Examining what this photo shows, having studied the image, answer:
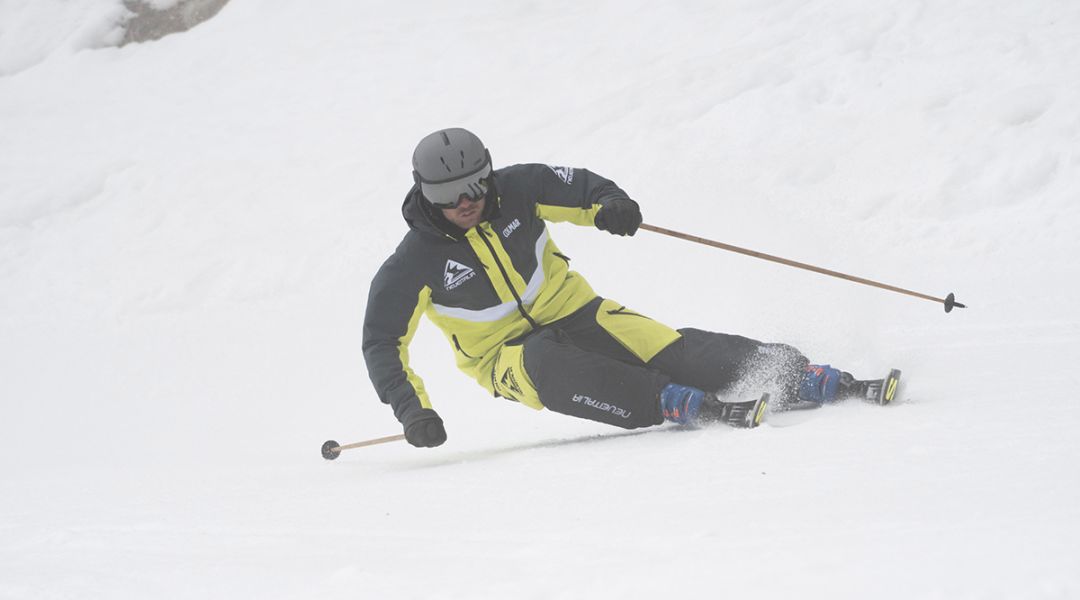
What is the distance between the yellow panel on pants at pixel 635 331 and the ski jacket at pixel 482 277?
0.48 ft

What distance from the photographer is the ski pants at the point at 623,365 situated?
4.04 m

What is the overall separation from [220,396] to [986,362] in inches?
207

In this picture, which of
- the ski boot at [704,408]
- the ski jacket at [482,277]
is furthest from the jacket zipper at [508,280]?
the ski boot at [704,408]

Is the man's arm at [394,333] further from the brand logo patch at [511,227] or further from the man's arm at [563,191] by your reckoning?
the man's arm at [563,191]

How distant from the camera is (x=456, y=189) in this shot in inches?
163

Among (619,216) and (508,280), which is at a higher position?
(619,216)

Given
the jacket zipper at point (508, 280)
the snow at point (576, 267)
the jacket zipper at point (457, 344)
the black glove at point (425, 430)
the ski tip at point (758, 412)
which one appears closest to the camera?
the snow at point (576, 267)

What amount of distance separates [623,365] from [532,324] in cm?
53

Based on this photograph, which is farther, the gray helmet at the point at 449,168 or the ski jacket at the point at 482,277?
the ski jacket at the point at 482,277

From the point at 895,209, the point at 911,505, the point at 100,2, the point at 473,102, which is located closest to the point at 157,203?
the point at 473,102

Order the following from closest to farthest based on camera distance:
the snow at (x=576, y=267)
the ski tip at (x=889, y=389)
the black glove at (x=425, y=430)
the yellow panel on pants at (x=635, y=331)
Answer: the snow at (x=576, y=267)
the ski tip at (x=889, y=389)
the black glove at (x=425, y=430)
the yellow panel on pants at (x=635, y=331)

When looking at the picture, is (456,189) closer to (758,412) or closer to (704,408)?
(704,408)

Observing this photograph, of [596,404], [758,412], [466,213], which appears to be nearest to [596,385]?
[596,404]

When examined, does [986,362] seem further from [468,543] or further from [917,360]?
[468,543]
